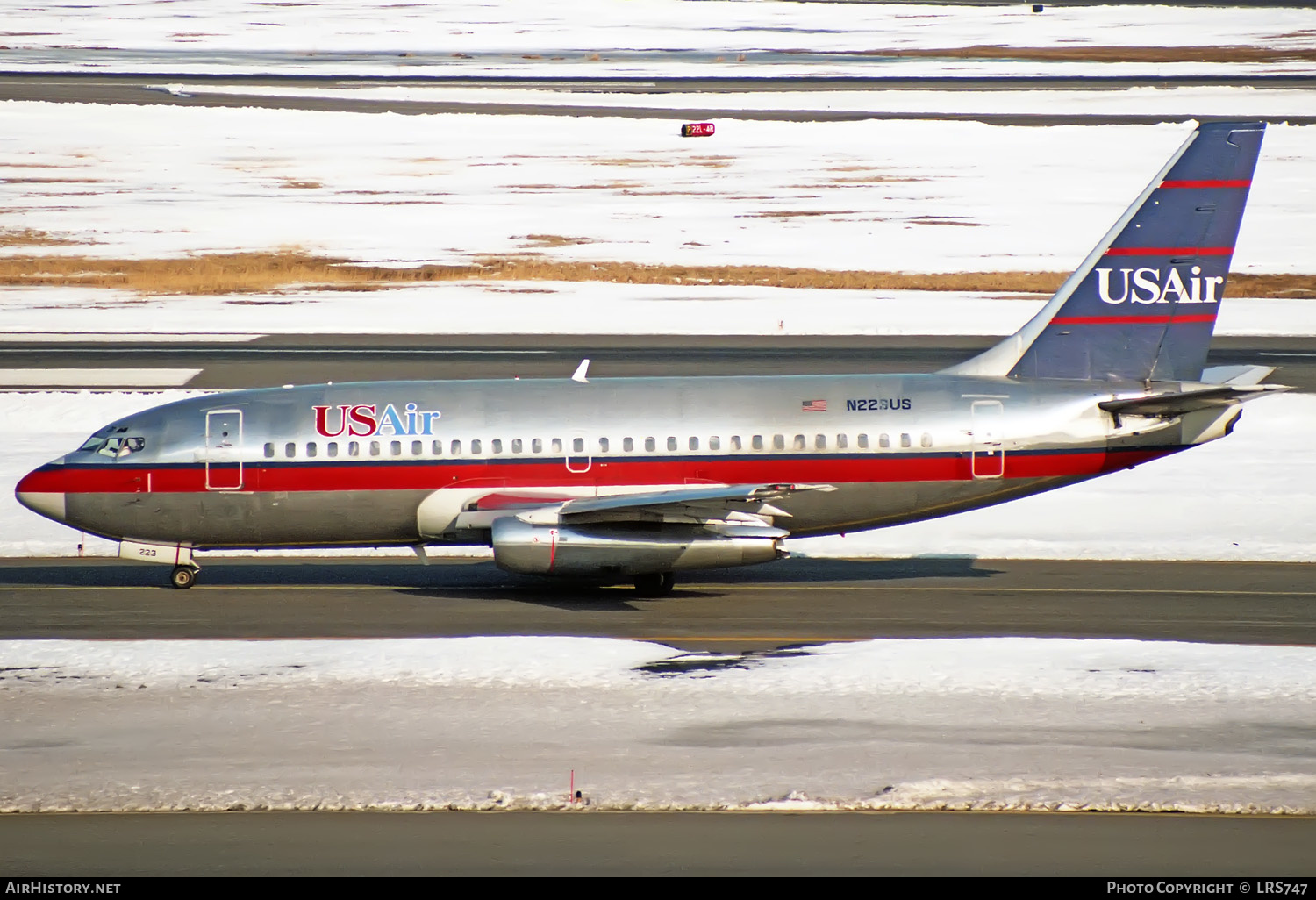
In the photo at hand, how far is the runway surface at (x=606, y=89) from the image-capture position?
357 ft

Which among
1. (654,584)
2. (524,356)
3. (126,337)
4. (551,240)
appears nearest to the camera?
(654,584)

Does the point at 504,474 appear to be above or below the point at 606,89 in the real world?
below

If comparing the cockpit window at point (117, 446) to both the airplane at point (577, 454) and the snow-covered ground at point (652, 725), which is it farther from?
the snow-covered ground at point (652, 725)

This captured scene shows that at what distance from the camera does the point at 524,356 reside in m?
53.1

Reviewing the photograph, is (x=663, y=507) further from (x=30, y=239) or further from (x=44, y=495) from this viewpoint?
(x=30, y=239)

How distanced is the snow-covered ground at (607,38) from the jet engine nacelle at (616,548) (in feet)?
371

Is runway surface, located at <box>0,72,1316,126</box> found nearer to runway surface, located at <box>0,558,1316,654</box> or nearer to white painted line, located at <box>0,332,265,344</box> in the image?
white painted line, located at <box>0,332,265,344</box>

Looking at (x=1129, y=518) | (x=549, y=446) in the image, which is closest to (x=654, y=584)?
(x=549, y=446)

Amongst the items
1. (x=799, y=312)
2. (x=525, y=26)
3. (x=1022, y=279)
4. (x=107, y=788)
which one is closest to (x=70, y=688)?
(x=107, y=788)

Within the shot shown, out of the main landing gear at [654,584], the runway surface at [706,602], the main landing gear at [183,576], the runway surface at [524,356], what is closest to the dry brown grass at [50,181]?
the runway surface at [524,356]

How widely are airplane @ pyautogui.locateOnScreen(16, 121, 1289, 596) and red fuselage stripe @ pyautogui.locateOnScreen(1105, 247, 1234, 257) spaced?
2.79 m

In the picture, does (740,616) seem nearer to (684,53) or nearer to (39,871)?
(39,871)

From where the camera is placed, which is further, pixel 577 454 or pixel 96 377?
pixel 96 377

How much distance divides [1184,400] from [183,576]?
19509 mm
